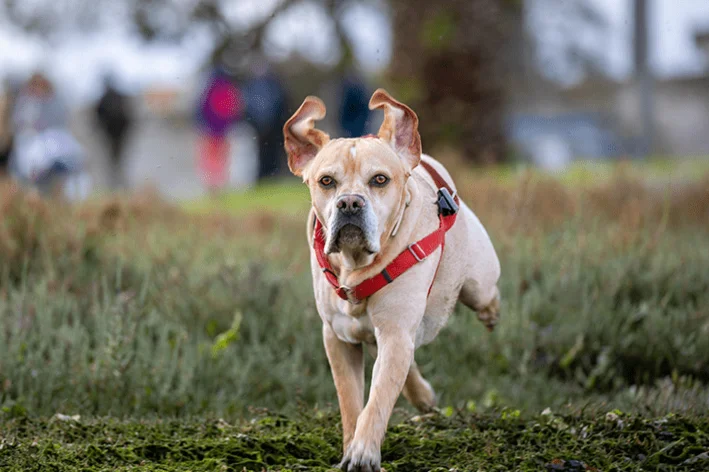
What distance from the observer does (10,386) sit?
546 cm

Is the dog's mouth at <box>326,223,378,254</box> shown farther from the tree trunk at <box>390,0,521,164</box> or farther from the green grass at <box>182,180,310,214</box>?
the tree trunk at <box>390,0,521,164</box>

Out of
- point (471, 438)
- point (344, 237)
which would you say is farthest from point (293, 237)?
point (344, 237)

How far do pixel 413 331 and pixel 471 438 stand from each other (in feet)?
2.64

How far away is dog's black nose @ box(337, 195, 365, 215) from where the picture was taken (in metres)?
3.62

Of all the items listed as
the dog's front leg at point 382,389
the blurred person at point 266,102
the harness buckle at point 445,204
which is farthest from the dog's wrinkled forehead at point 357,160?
the blurred person at point 266,102

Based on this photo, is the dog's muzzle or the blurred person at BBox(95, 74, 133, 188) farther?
the blurred person at BBox(95, 74, 133, 188)

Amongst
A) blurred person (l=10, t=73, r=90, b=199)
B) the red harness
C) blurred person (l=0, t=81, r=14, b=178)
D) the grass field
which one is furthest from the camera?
blurred person (l=0, t=81, r=14, b=178)

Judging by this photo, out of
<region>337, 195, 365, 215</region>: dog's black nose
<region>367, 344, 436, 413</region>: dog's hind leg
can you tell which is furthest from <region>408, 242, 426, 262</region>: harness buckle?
<region>367, 344, 436, 413</region>: dog's hind leg

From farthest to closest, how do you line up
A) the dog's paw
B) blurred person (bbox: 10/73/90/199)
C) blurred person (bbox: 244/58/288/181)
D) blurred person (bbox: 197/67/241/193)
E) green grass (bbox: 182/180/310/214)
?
blurred person (bbox: 197/67/241/193) < blurred person (bbox: 244/58/288/181) < blurred person (bbox: 10/73/90/199) < green grass (bbox: 182/180/310/214) < the dog's paw

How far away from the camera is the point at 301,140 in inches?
163

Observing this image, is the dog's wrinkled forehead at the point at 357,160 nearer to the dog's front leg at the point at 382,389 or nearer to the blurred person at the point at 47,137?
the dog's front leg at the point at 382,389

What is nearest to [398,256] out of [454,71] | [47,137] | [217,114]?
[47,137]

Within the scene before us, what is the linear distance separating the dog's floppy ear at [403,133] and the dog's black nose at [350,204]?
1.42 feet

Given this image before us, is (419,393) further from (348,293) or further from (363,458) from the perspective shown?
(363,458)
